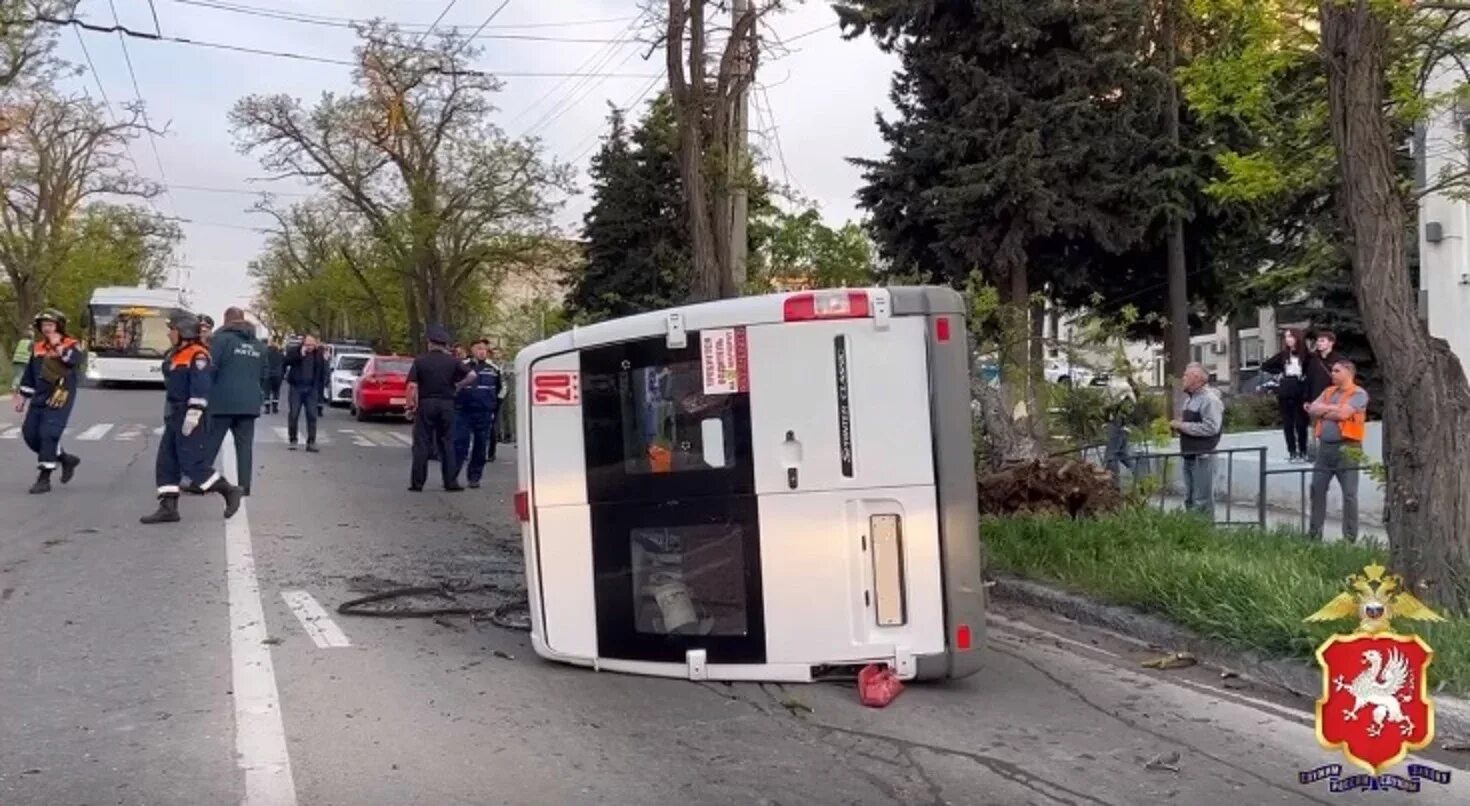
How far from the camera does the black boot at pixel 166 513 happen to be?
11.9 meters

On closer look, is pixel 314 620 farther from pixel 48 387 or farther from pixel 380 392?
pixel 380 392

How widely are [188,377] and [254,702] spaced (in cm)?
594

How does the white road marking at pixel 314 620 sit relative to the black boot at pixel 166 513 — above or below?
below

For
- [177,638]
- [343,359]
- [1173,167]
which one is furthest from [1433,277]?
[343,359]

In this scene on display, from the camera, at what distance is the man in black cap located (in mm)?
14828

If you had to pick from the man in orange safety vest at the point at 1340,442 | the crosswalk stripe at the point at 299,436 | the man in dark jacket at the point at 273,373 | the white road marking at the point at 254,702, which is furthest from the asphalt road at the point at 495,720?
the man in dark jacket at the point at 273,373

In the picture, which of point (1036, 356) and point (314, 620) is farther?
point (1036, 356)

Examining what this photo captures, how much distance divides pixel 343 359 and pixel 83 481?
77.4 ft

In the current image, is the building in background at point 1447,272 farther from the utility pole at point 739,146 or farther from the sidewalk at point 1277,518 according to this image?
the utility pole at point 739,146

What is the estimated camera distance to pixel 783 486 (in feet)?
21.6

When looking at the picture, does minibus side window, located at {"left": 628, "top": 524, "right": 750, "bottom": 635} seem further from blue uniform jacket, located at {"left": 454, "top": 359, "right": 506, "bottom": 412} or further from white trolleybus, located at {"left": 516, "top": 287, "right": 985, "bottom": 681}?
blue uniform jacket, located at {"left": 454, "top": 359, "right": 506, "bottom": 412}

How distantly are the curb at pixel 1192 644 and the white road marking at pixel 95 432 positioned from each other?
16.2m

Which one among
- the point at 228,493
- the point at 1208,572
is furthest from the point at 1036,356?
the point at 228,493

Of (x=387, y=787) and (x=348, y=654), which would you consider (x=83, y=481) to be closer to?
(x=348, y=654)
